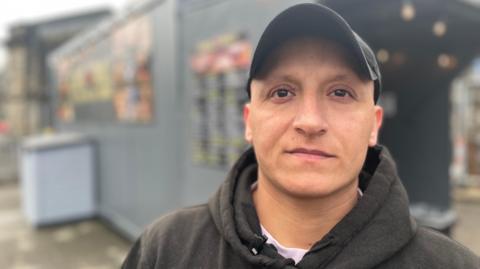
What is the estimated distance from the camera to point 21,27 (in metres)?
11.5

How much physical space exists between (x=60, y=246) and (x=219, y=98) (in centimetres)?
346

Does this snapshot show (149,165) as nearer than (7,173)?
Yes

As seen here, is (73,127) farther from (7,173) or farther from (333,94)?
(333,94)

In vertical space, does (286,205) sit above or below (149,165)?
above

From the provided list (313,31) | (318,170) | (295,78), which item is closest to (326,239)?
(318,170)

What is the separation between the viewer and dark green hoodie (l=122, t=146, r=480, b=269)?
112 centimetres

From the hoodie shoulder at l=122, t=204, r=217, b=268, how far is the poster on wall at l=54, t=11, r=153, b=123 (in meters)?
3.52

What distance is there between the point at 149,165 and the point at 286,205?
389 centimetres

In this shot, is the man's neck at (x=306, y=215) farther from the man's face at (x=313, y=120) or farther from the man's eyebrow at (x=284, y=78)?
the man's eyebrow at (x=284, y=78)

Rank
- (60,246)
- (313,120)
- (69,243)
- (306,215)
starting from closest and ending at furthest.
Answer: (313,120), (306,215), (60,246), (69,243)

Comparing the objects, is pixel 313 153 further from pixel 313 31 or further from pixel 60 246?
pixel 60 246

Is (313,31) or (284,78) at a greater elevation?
(313,31)

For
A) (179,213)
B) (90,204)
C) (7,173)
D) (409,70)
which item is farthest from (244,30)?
(7,173)

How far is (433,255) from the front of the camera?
1143 millimetres
